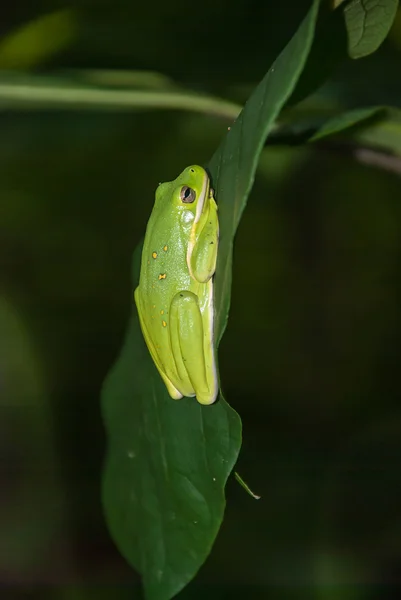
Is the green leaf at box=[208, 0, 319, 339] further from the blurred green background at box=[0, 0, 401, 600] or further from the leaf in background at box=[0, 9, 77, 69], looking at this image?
the blurred green background at box=[0, 0, 401, 600]

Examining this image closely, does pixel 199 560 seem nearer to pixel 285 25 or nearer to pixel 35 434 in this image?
pixel 285 25

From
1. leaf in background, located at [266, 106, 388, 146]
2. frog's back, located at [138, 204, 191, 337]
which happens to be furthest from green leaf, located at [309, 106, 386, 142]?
frog's back, located at [138, 204, 191, 337]

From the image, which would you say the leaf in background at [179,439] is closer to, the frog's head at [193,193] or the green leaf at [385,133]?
the frog's head at [193,193]

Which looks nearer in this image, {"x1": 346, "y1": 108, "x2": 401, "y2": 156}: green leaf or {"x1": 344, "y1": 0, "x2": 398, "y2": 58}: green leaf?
{"x1": 344, "y1": 0, "x2": 398, "y2": 58}: green leaf

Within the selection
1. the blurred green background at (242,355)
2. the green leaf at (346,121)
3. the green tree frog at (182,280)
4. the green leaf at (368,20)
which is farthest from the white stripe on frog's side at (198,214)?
the blurred green background at (242,355)

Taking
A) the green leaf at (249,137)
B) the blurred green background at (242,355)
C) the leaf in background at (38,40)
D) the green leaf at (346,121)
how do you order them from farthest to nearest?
the blurred green background at (242,355) → the leaf in background at (38,40) → the green leaf at (346,121) → the green leaf at (249,137)

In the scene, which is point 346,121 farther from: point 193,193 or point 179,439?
point 179,439

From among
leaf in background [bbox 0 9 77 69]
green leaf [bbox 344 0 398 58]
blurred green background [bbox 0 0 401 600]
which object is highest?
leaf in background [bbox 0 9 77 69]
